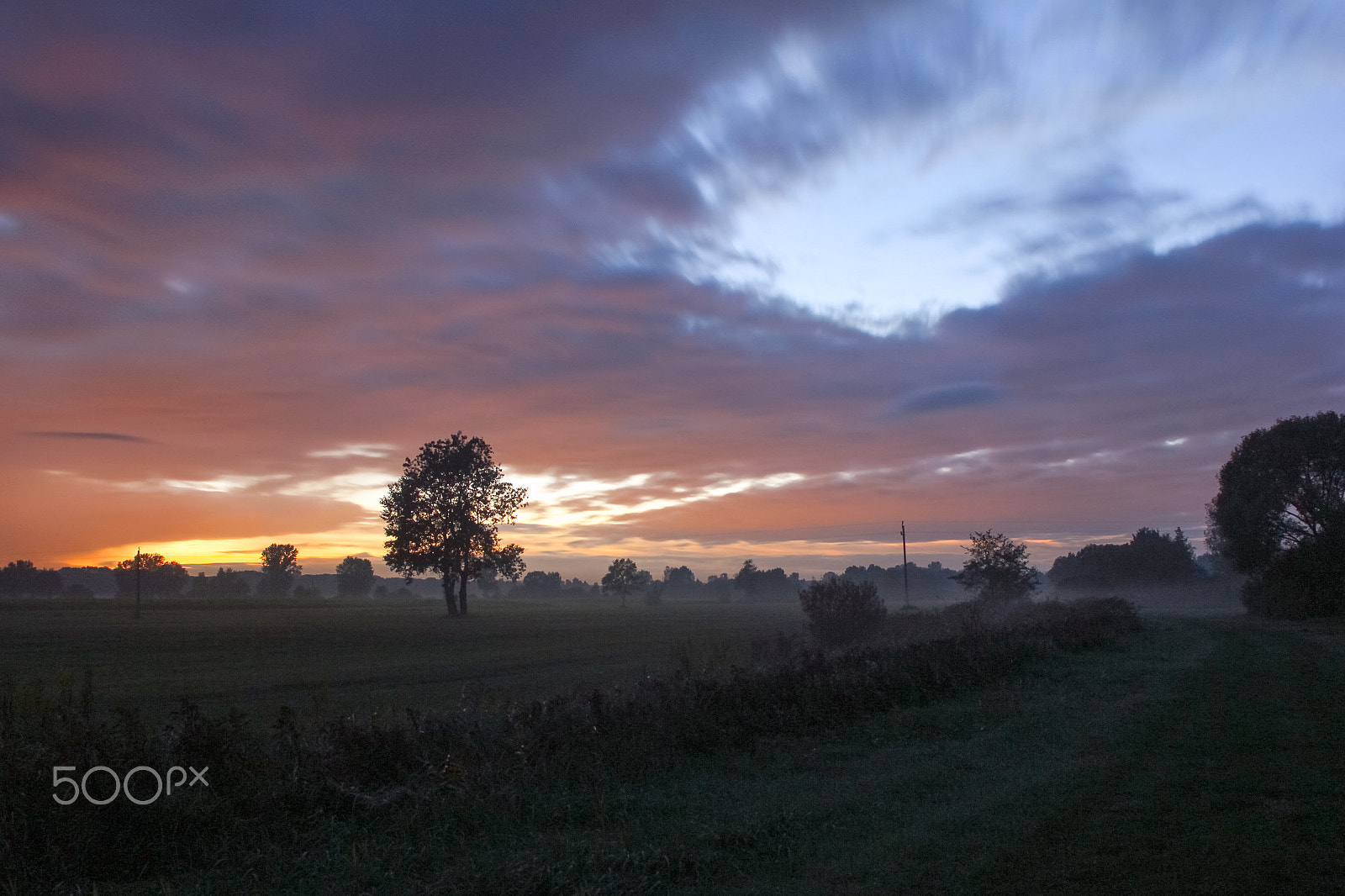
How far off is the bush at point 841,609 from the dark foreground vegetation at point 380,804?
26306 millimetres

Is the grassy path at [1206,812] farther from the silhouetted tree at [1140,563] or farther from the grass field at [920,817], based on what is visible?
the silhouetted tree at [1140,563]

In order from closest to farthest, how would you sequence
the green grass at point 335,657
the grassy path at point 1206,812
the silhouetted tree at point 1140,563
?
the grassy path at point 1206,812
the green grass at point 335,657
the silhouetted tree at point 1140,563

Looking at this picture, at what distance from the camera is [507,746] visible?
959 centimetres

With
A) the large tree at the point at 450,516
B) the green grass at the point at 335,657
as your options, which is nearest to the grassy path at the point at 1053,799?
the green grass at the point at 335,657

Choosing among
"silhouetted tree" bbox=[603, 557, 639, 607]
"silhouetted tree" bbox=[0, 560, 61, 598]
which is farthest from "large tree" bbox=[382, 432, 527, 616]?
"silhouetted tree" bbox=[0, 560, 61, 598]

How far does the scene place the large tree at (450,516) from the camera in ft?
214

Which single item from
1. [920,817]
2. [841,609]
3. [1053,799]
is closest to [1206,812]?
[1053,799]

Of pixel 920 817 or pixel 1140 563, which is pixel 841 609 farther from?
pixel 1140 563

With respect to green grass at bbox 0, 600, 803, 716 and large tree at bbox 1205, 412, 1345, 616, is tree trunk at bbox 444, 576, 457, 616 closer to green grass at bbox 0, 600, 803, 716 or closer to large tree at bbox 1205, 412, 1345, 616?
green grass at bbox 0, 600, 803, 716

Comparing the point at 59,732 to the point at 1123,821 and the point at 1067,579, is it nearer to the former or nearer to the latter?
the point at 1123,821

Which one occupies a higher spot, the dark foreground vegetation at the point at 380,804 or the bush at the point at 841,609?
the dark foreground vegetation at the point at 380,804

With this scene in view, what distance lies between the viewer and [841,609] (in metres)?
37.2

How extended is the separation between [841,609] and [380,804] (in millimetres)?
31444

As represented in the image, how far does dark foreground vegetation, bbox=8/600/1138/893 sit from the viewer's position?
6.53 m
